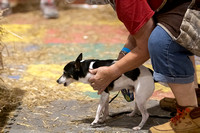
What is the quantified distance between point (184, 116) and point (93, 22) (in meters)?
4.40

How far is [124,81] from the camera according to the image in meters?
2.75

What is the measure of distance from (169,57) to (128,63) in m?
0.32

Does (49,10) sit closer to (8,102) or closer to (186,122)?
(8,102)

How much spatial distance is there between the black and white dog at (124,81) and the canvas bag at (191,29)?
0.53 m

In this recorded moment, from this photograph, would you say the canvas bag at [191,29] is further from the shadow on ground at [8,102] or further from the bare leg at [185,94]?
the shadow on ground at [8,102]

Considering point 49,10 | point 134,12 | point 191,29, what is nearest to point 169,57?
point 191,29

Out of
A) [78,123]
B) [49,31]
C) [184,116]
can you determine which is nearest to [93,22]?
[49,31]

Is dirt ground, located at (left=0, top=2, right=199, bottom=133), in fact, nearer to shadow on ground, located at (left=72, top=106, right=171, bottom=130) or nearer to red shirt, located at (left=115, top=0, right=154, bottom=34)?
shadow on ground, located at (left=72, top=106, right=171, bottom=130)

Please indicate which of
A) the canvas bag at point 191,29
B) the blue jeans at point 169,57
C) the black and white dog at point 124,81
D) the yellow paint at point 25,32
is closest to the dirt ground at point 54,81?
the yellow paint at point 25,32

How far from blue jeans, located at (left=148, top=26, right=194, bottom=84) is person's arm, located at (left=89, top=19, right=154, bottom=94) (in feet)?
0.23

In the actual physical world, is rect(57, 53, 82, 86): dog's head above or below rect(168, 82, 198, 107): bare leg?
below

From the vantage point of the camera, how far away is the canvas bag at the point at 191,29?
2230mm

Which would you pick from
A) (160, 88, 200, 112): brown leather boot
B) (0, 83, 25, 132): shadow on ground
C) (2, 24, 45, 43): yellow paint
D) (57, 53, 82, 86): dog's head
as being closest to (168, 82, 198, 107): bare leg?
(160, 88, 200, 112): brown leather boot

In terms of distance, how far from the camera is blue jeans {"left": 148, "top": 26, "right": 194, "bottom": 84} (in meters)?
2.29
